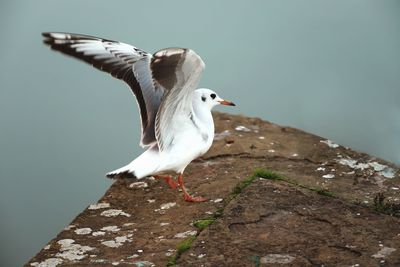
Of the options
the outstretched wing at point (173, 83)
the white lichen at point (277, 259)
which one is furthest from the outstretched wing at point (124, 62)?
the white lichen at point (277, 259)

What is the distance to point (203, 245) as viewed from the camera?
180 inches

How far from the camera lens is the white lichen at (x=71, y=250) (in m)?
4.55

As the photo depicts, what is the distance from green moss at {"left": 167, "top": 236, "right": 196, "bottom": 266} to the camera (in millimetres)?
4398

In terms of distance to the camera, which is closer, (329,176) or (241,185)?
(241,185)

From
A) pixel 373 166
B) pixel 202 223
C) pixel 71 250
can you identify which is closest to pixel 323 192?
pixel 373 166

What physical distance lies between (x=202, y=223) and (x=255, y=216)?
34cm

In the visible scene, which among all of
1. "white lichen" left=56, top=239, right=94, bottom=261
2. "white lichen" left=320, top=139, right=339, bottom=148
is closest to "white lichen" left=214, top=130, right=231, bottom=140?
"white lichen" left=320, top=139, right=339, bottom=148

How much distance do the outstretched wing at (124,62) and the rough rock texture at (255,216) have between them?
58cm

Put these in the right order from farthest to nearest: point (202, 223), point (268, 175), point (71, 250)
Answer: point (268, 175), point (202, 223), point (71, 250)

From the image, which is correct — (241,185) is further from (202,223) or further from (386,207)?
(386,207)

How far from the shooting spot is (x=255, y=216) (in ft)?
16.1

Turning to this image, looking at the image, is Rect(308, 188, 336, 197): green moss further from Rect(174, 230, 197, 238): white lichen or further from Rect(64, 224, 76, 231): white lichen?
Rect(64, 224, 76, 231): white lichen

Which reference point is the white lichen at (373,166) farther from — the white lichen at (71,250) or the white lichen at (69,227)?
the white lichen at (71,250)

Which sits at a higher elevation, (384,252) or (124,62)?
(124,62)
